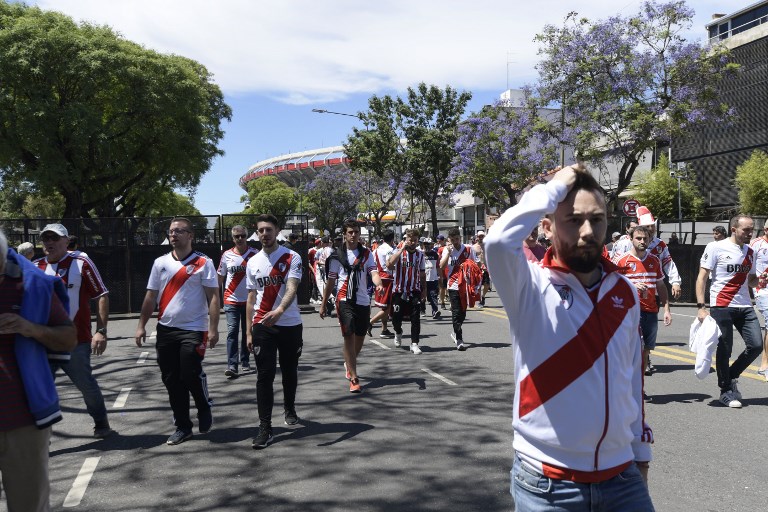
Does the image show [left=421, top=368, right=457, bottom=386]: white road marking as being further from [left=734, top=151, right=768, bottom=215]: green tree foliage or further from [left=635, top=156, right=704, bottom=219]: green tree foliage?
[left=635, top=156, right=704, bottom=219]: green tree foliage

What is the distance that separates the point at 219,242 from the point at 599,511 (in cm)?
1795

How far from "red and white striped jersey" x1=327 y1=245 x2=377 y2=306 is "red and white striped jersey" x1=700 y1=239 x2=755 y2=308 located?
12.3ft

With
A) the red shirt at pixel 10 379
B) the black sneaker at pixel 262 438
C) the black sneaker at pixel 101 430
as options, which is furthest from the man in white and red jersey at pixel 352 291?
the red shirt at pixel 10 379

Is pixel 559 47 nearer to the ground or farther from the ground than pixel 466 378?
farther from the ground

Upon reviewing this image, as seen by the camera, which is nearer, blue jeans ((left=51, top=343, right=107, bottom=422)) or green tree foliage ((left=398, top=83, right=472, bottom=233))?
blue jeans ((left=51, top=343, right=107, bottom=422))

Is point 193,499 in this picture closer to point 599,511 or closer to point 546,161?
point 599,511

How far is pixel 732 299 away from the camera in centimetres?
786

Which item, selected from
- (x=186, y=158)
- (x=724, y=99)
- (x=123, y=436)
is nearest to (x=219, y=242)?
(x=123, y=436)

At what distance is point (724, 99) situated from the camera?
165ft

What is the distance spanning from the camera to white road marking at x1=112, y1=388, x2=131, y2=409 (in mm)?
7805

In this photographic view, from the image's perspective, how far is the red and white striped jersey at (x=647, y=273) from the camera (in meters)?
8.34

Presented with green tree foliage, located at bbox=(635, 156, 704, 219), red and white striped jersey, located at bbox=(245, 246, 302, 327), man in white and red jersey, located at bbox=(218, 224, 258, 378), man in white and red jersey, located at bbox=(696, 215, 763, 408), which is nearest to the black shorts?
red and white striped jersey, located at bbox=(245, 246, 302, 327)

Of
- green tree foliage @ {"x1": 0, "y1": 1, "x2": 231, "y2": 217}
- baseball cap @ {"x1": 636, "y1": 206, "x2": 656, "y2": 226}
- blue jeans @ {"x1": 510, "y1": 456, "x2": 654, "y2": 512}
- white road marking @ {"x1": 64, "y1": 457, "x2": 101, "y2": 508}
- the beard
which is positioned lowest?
white road marking @ {"x1": 64, "y1": 457, "x2": 101, "y2": 508}

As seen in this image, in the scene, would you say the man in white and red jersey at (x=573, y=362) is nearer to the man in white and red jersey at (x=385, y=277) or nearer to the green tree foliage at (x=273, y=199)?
the man in white and red jersey at (x=385, y=277)
